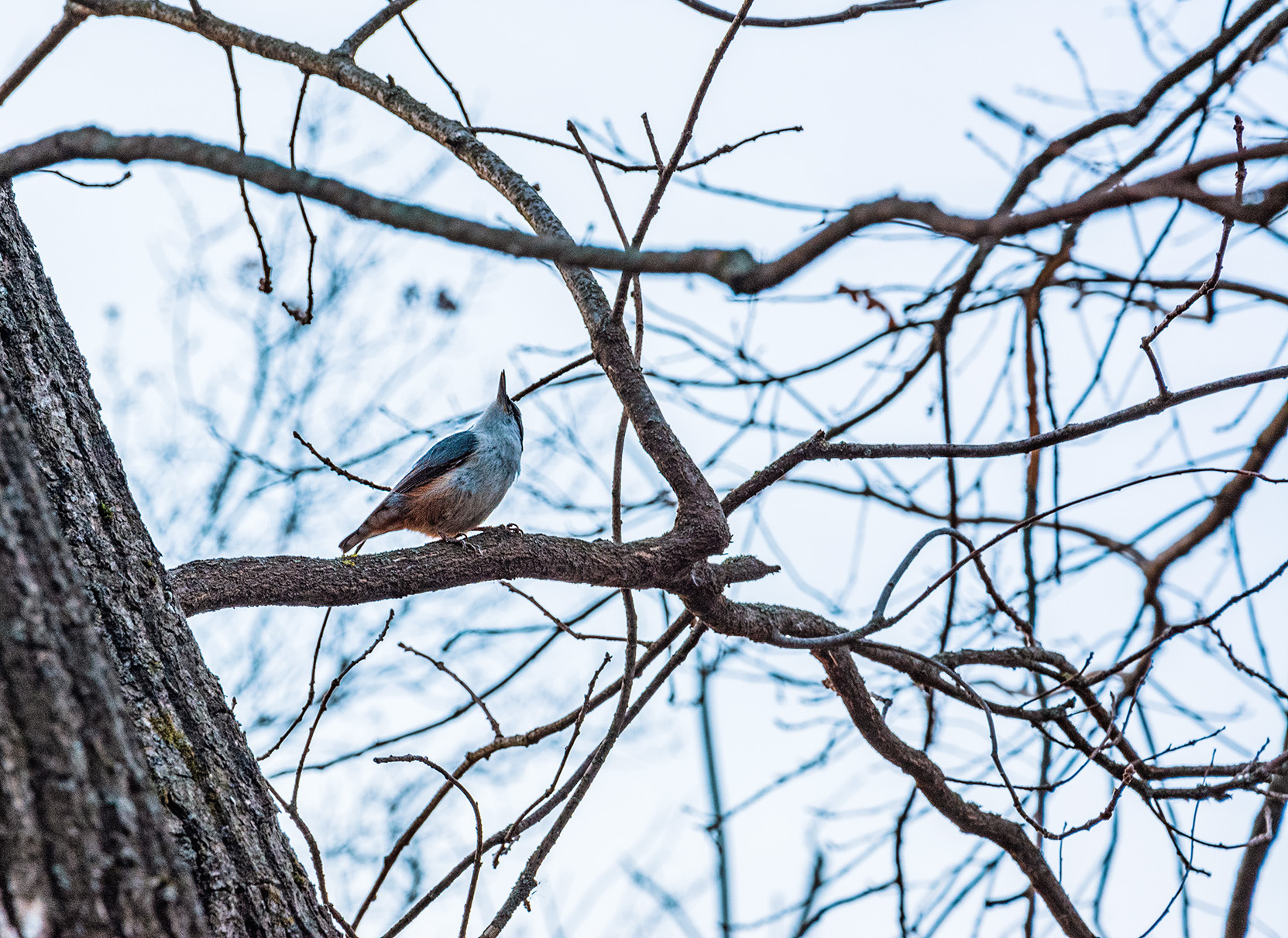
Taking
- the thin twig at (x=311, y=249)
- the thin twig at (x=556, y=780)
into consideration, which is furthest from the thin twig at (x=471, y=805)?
the thin twig at (x=311, y=249)

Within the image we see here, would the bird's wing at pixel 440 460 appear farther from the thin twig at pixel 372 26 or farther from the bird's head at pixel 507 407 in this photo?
the thin twig at pixel 372 26

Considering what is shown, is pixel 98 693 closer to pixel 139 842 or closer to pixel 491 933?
pixel 139 842

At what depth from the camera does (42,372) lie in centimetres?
176

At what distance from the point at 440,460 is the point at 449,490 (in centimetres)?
19

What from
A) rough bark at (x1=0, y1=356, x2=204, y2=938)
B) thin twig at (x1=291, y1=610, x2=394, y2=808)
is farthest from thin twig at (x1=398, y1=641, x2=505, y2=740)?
rough bark at (x1=0, y1=356, x2=204, y2=938)

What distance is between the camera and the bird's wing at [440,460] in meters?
4.11

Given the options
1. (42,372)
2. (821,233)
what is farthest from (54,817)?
(42,372)

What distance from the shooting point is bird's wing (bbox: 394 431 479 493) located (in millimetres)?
4105

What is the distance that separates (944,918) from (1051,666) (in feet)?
2.89

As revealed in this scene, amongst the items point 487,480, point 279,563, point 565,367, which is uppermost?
point 487,480

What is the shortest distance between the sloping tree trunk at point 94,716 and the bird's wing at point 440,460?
2192 mm

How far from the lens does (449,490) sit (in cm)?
408

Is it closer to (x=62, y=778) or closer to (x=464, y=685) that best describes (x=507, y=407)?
(x=464, y=685)

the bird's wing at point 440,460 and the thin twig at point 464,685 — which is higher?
the bird's wing at point 440,460
